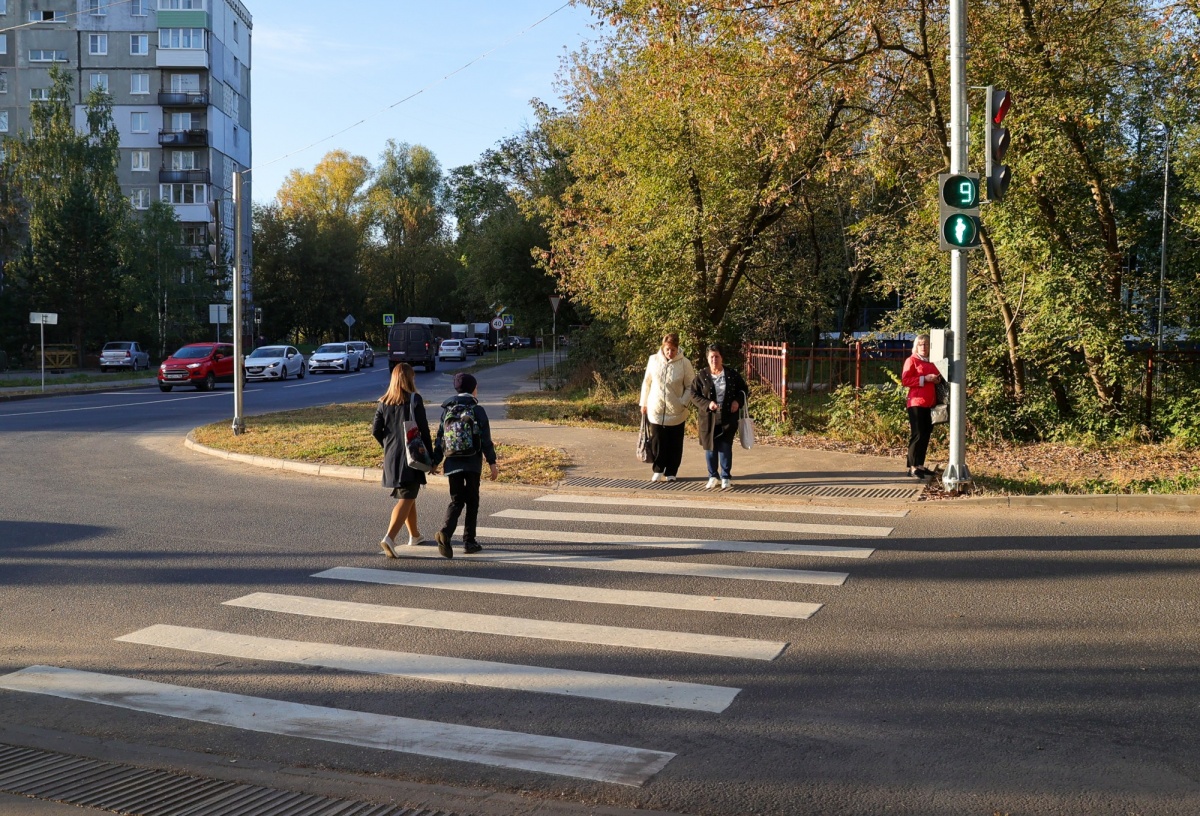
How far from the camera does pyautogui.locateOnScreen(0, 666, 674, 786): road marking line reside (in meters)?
4.90

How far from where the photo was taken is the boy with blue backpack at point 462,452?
374 inches

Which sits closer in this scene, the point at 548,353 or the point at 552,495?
the point at 552,495

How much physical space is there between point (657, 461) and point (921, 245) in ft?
22.0

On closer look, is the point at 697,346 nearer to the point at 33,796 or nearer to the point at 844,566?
the point at 844,566

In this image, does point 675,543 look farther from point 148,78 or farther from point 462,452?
point 148,78

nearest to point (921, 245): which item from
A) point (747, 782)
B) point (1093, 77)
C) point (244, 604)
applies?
point (1093, 77)

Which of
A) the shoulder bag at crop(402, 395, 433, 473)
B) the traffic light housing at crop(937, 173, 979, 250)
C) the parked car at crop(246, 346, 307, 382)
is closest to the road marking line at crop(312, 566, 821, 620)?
the shoulder bag at crop(402, 395, 433, 473)

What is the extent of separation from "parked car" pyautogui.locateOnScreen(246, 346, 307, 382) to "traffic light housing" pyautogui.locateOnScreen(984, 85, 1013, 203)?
1507 inches

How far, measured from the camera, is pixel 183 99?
74438 mm

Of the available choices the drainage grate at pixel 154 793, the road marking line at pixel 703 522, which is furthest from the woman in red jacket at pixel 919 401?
the drainage grate at pixel 154 793

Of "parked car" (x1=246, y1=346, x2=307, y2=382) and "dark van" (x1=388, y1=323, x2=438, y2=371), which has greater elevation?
"dark van" (x1=388, y1=323, x2=438, y2=371)

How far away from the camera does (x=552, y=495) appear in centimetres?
1302

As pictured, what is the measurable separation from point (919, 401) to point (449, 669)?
8767 millimetres

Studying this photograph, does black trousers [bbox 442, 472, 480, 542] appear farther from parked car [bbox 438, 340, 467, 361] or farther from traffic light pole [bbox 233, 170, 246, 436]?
parked car [bbox 438, 340, 467, 361]
